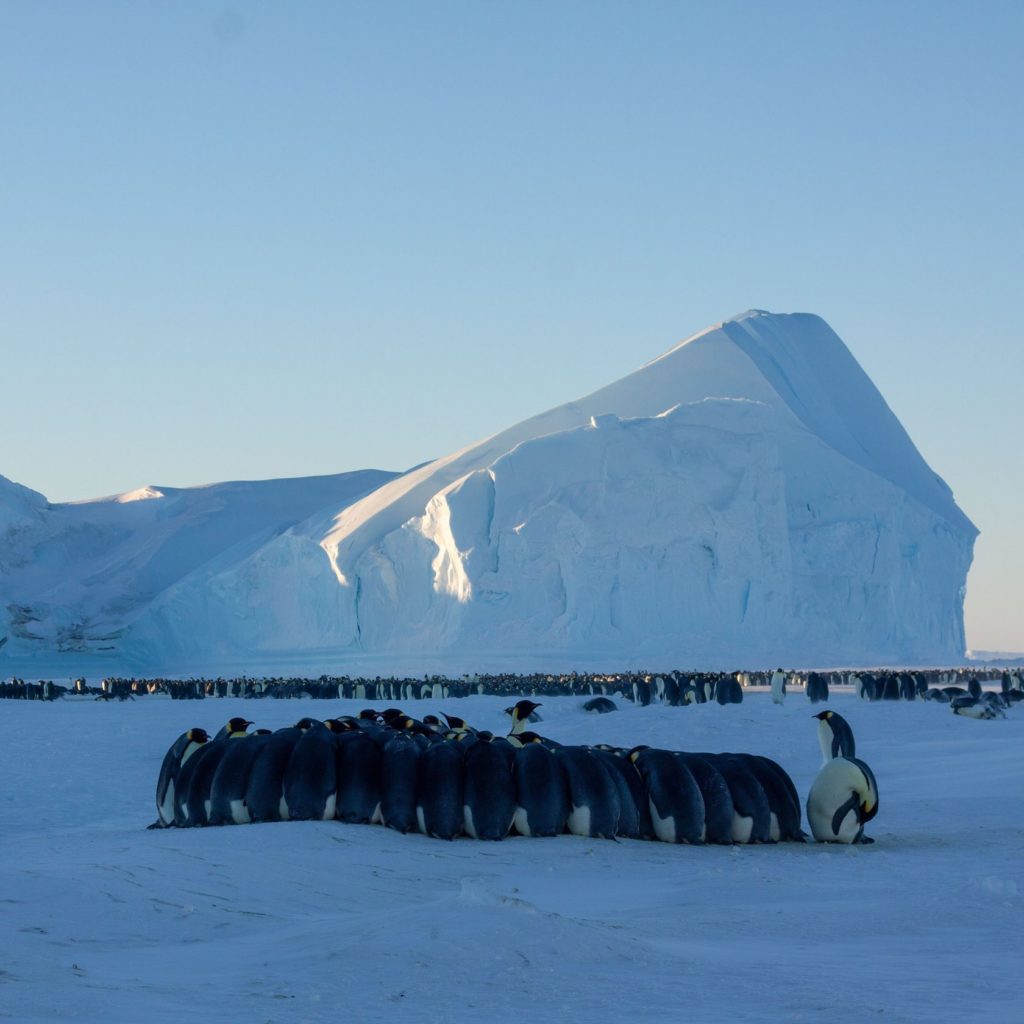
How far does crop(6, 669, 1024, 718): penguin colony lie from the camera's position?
26875 millimetres

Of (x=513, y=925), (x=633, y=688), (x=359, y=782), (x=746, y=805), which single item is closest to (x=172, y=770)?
(x=359, y=782)

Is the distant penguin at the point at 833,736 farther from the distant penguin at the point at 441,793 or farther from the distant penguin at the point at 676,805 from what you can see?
the distant penguin at the point at 441,793

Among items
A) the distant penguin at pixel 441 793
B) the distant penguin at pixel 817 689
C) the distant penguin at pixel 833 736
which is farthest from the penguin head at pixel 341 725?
the distant penguin at pixel 817 689

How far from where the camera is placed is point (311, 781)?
348 inches

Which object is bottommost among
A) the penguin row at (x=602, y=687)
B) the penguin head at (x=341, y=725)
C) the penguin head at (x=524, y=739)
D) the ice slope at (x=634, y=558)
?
the penguin row at (x=602, y=687)

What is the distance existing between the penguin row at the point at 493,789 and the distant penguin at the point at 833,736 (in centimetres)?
259

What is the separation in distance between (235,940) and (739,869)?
3.23 metres

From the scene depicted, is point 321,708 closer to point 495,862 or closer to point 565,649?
point 565,649

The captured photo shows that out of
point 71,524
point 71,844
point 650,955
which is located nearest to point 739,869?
point 650,955

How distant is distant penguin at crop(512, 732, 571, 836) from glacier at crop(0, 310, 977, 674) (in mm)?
34792

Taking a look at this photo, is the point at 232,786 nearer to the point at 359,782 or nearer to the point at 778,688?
the point at 359,782

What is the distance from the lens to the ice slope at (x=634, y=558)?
44.1m

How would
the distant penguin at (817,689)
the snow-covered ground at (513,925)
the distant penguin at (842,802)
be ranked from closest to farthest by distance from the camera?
the snow-covered ground at (513,925), the distant penguin at (842,802), the distant penguin at (817,689)

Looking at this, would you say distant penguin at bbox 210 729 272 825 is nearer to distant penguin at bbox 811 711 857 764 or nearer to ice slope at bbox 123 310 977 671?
distant penguin at bbox 811 711 857 764
